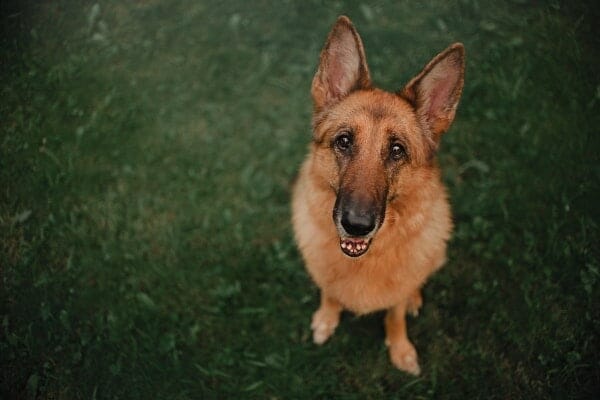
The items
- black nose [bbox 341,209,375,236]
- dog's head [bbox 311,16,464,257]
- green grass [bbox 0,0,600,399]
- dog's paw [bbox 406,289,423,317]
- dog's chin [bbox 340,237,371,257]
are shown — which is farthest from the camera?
dog's paw [bbox 406,289,423,317]

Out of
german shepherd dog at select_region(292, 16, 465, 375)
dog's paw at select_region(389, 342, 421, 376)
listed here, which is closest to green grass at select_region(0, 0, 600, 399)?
dog's paw at select_region(389, 342, 421, 376)

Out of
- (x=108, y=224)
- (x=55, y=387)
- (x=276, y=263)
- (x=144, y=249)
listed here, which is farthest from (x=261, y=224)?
(x=55, y=387)

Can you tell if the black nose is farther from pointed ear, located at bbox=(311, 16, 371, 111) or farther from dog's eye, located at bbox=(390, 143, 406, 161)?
pointed ear, located at bbox=(311, 16, 371, 111)

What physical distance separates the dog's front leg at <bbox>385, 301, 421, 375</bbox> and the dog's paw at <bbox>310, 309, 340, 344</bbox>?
1.58ft

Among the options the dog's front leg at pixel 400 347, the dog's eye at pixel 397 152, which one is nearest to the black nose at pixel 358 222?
the dog's eye at pixel 397 152

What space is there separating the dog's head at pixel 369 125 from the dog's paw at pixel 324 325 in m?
1.22

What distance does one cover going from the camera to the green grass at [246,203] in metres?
3.80

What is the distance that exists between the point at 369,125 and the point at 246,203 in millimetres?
2201

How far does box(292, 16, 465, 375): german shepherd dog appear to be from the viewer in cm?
291

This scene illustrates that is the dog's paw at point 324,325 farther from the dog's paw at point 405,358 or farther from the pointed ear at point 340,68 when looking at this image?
the pointed ear at point 340,68

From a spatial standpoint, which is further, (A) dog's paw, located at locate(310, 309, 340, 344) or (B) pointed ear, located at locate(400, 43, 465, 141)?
(A) dog's paw, located at locate(310, 309, 340, 344)

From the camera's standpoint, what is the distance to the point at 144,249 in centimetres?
449

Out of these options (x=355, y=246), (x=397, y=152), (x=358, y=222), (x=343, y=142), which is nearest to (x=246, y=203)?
(x=343, y=142)

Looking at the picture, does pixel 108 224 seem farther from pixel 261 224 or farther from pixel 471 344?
pixel 471 344
